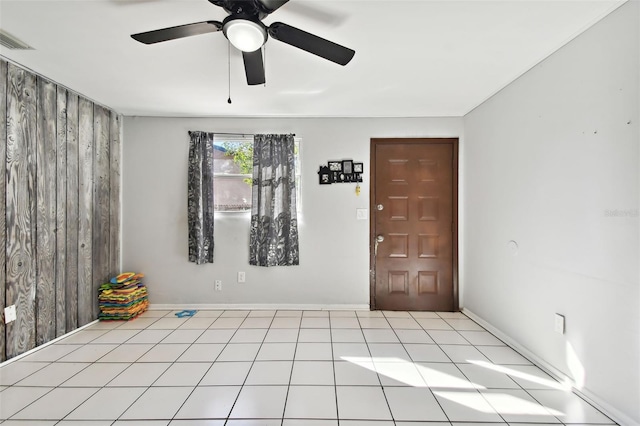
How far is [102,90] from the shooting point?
260 cm

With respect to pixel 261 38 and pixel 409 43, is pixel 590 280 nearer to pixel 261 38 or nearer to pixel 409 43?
pixel 409 43

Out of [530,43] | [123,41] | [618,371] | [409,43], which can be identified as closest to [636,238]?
[618,371]

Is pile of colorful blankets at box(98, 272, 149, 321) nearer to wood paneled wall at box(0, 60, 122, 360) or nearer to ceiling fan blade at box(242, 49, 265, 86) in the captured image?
wood paneled wall at box(0, 60, 122, 360)

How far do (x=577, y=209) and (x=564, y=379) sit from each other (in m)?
1.18

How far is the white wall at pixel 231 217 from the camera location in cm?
326

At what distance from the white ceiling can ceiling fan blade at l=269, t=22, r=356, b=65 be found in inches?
8.6

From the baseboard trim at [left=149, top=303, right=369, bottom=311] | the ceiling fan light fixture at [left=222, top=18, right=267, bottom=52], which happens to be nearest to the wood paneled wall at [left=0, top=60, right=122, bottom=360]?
the baseboard trim at [left=149, top=303, right=369, bottom=311]

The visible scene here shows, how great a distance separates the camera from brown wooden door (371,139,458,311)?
324cm

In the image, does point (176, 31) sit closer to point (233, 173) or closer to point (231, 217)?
point (233, 173)

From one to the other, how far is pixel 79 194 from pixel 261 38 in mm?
2543

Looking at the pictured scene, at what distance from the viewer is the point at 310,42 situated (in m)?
1.49

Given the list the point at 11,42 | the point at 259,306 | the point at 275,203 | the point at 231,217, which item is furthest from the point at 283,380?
the point at 11,42

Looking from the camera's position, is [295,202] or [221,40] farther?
[295,202]

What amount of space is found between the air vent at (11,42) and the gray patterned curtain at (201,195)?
1.44 meters
